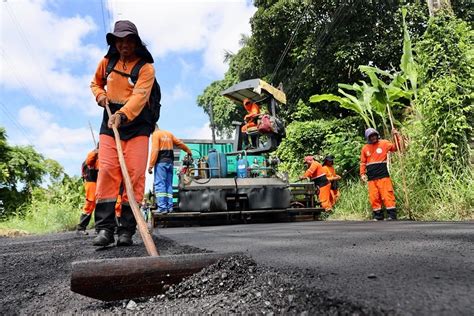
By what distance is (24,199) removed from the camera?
20.4 m

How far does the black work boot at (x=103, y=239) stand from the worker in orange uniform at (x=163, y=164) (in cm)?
356

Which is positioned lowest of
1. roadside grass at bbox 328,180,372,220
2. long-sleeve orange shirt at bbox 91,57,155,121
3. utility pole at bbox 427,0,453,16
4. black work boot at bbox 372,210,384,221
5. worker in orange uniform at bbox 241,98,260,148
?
black work boot at bbox 372,210,384,221

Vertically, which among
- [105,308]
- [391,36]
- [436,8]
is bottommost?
[105,308]

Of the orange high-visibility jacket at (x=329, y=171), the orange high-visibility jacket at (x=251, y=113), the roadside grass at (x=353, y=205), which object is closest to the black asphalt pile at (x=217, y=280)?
the roadside grass at (x=353, y=205)

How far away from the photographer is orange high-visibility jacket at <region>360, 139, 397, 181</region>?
6617 millimetres

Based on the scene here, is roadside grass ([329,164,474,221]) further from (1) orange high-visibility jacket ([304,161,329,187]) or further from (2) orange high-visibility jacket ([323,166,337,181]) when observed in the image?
(2) orange high-visibility jacket ([323,166,337,181])

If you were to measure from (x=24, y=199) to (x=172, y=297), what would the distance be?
21.2m

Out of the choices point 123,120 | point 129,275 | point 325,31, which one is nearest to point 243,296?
point 129,275

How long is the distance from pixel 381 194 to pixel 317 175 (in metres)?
2.50

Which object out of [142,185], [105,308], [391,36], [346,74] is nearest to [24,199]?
[346,74]

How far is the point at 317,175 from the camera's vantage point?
8.97 meters

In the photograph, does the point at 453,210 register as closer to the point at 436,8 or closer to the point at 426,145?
the point at 426,145

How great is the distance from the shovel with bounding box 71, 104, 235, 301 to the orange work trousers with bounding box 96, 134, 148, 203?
1.77 metres

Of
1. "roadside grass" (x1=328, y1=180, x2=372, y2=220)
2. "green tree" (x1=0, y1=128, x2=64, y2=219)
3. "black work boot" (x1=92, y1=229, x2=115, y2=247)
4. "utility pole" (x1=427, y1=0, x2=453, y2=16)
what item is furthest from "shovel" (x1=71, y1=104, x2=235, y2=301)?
"green tree" (x1=0, y1=128, x2=64, y2=219)
